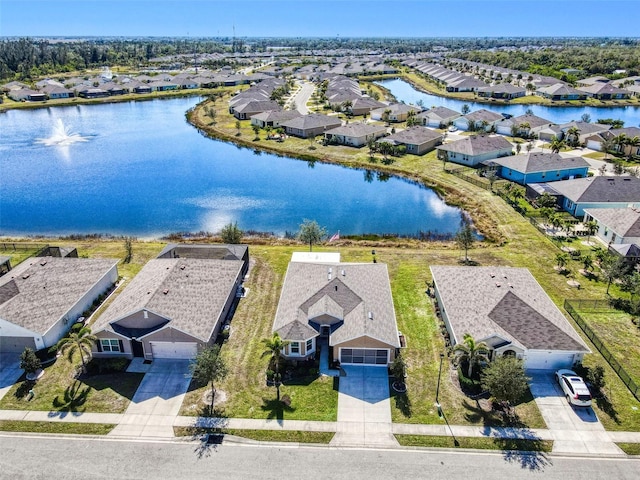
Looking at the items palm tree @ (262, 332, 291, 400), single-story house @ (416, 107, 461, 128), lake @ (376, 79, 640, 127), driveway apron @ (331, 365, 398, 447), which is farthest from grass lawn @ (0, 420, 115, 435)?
lake @ (376, 79, 640, 127)

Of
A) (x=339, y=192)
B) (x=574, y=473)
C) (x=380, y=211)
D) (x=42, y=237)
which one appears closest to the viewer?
(x=574, y=473)

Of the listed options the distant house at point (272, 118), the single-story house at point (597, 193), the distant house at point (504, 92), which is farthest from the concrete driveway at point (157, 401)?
the distant house at point (504, 92)

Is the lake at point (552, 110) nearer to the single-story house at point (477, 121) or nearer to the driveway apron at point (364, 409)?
the single-story house at point (477, 121)

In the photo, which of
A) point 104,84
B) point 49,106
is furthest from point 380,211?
point 104,84

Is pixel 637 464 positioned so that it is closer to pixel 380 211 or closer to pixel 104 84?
pixel 380 211

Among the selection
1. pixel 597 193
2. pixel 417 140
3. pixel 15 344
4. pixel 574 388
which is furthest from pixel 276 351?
pixel 417 140

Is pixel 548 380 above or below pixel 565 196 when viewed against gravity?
below

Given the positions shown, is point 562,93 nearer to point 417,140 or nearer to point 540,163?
point 417,140
